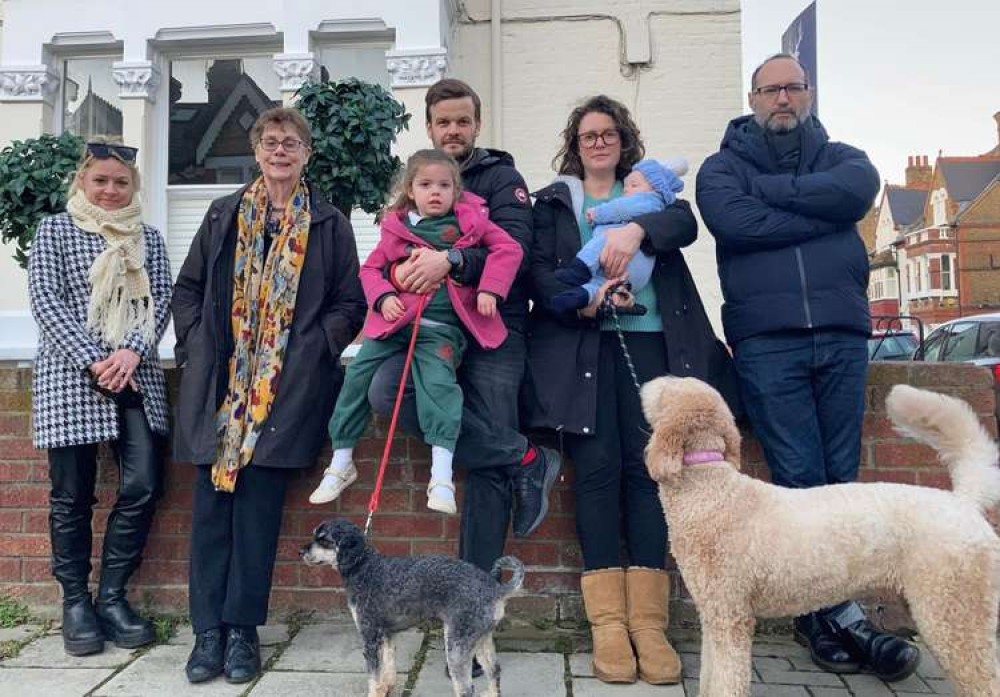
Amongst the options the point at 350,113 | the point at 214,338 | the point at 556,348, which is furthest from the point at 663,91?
the point at 214,338

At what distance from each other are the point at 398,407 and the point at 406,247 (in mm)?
704

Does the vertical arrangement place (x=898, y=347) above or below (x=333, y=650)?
above

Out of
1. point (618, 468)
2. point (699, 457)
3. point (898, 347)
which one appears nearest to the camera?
point (699, 457)

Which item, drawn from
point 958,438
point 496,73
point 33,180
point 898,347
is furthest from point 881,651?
point 898,347

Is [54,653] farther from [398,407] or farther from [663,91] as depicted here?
[663,91]

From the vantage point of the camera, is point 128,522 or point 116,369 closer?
point 116,369

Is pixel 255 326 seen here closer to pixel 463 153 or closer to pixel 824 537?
pixel 463 153

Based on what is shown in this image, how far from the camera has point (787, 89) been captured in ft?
10.7

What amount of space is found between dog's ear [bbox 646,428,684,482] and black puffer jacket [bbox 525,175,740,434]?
63 cm

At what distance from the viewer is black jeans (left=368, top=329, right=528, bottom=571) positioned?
10.4 feet

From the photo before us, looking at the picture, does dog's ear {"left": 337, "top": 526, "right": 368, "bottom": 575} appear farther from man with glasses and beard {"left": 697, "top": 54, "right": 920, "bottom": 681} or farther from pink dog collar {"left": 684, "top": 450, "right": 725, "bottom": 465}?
man with glasses and beard {"left": 697, "top": 54, "right": 920, "bottom": 681}

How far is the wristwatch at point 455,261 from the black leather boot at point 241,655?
173cm

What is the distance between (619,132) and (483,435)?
149cm

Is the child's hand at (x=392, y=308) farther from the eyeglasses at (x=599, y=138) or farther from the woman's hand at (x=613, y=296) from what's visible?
the eyeglasses at (x=599, y=138)
